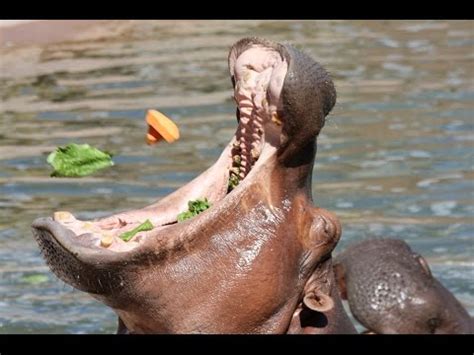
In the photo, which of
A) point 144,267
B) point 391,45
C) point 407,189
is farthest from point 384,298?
point 391,45

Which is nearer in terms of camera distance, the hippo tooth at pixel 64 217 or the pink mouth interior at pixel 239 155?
the pink mouth interior at pixel 239 155

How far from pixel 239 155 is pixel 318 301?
580mm

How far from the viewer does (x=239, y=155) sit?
500 cm

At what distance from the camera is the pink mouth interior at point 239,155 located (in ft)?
15.3

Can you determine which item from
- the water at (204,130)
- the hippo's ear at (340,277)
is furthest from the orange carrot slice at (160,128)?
the water at (204,130)

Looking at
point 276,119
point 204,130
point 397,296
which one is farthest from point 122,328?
point 204,130

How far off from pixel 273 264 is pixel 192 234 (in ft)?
1.01

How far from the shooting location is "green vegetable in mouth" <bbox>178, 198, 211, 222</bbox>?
493cm

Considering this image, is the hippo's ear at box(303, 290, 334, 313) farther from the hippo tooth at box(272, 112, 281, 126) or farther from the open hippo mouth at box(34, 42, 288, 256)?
the hippo tooth at box(272, 112, 281, 126)

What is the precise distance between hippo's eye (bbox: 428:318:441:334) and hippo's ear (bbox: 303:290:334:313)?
200 centimetres

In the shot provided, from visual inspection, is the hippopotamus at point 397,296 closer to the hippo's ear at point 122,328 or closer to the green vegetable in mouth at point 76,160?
the green vegetable in mouth at point 76,160

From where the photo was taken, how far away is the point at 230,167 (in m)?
5.08

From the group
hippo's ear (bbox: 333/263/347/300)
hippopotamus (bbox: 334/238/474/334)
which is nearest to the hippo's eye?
hippopotamus (bbox: 334/238/474/334)
